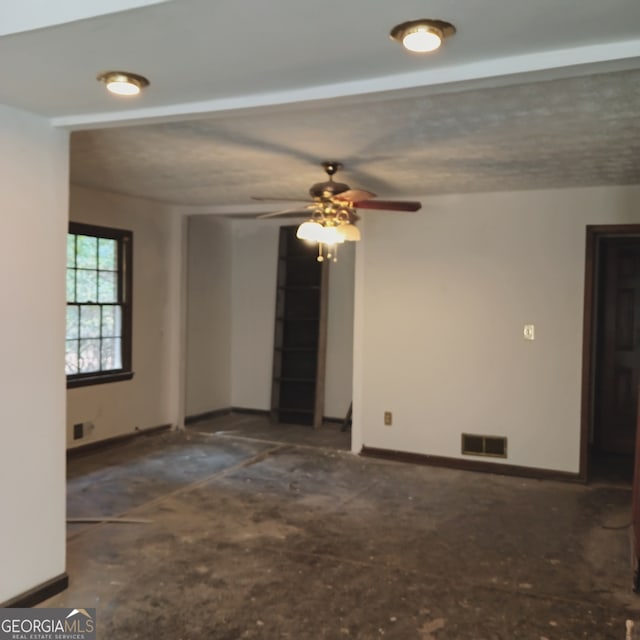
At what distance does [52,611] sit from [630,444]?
523cm

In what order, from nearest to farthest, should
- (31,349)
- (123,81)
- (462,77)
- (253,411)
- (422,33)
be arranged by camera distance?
(422,33) < (462,77) < (123,81) < (31,349) < (253,411)

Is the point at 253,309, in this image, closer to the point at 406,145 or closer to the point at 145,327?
the point at 145,327

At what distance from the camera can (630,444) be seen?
588 centimetres

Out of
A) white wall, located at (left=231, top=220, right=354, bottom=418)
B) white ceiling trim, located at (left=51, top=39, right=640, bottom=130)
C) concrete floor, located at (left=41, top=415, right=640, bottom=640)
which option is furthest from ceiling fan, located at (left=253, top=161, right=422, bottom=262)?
white wall, located at (left=231, top=220, right=354, bottom=418)

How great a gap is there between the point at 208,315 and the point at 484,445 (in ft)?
11.8

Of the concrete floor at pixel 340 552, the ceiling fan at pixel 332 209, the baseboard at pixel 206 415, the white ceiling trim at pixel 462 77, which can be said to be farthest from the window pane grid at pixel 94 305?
the white ceiling trim at pixel 462 77

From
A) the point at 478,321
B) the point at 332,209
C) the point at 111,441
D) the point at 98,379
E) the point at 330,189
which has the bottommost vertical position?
the point at 111,441

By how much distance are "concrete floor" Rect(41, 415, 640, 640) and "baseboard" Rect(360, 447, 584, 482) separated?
0.34ft

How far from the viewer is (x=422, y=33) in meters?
1.70

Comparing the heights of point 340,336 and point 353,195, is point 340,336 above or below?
below

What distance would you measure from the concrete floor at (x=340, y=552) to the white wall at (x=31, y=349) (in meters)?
0.33

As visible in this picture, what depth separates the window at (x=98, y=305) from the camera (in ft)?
17.3

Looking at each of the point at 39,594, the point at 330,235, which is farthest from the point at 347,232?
the point at 39,594

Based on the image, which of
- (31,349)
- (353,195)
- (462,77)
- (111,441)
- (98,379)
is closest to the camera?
(462,77)
